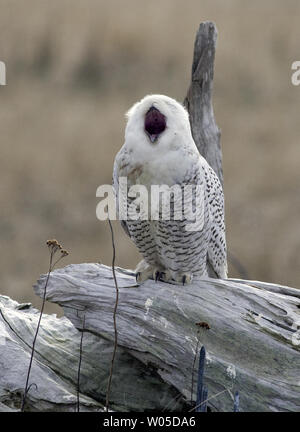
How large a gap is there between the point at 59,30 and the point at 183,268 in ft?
31.1

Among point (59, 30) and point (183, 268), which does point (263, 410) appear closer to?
point (183, 268)

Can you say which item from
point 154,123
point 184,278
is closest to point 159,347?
point 184,278

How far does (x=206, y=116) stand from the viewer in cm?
524

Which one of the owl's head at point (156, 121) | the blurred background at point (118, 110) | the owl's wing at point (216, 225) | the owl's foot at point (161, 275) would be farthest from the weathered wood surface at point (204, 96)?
the blurred background at point (118, 110)

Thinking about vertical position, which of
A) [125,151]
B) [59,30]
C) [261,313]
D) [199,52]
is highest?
[59,30]

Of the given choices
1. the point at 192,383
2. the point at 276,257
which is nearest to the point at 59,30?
the point at 276,257

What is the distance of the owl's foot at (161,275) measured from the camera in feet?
14.8

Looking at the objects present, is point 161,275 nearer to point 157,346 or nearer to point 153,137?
point 157,346

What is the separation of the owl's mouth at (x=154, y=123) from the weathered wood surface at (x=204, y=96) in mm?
1264

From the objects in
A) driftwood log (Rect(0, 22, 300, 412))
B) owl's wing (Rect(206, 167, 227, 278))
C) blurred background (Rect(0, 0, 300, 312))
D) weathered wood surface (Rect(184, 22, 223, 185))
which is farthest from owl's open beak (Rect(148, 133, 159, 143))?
blurred background (Rect(0, 0, 300, 312))

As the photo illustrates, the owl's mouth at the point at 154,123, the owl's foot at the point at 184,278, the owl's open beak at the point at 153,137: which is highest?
the owl's mouth at the point at 154,123

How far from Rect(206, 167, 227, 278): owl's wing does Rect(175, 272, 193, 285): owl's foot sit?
0.29 m

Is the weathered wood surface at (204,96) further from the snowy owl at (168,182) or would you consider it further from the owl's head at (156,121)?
the owl's head at (156,121)

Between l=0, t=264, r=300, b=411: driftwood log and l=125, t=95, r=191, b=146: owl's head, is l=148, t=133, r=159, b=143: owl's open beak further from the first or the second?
l=0, t=264, r=300, b=411: driftwood log
